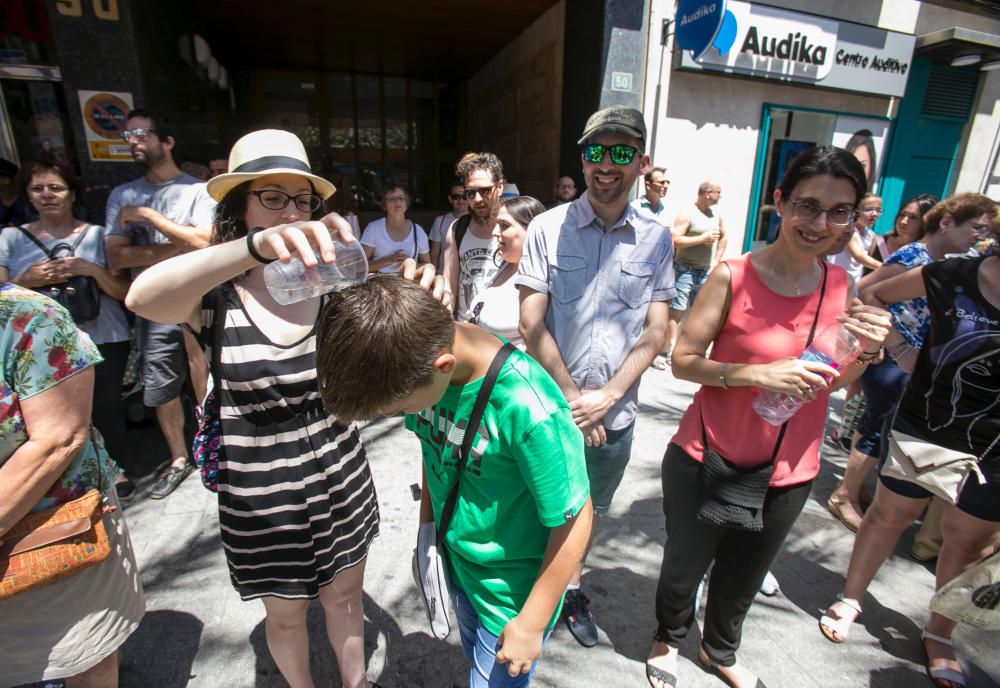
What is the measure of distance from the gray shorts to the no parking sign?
1858 mm

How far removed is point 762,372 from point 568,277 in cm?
85

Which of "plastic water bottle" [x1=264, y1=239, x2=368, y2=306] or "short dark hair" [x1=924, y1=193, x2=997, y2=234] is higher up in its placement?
"short dark hair" [x1=924, y1=193, x2=997, y2=234]

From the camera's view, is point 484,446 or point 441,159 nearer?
point 484,446

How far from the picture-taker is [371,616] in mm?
2400

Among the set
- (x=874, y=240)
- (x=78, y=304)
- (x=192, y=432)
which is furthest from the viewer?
(x=874, y=240)

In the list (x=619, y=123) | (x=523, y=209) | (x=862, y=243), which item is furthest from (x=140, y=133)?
(x=862, y=243)

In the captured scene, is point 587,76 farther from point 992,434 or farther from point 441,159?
point 441,159

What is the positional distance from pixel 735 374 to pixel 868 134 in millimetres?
8524

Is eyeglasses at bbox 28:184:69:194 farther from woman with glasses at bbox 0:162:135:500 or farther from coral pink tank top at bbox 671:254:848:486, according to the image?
coral pink tank top at bbox 671:254:848:486

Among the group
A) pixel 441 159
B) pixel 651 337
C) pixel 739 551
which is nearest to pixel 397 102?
pixel 441 159

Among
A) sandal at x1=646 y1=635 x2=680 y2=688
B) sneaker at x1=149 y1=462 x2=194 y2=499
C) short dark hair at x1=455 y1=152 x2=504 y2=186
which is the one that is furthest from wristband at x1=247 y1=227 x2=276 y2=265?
sneaker at x1=149 y1=462 x2=194 y2=499

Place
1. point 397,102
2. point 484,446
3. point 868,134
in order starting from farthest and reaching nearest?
1. point 397,102
2. point 868,134
3. point 484,446

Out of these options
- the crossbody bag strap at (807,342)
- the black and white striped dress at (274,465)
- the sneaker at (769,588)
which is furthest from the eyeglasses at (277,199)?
the sneaker at (769,588)

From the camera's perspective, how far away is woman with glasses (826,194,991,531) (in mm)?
2340
